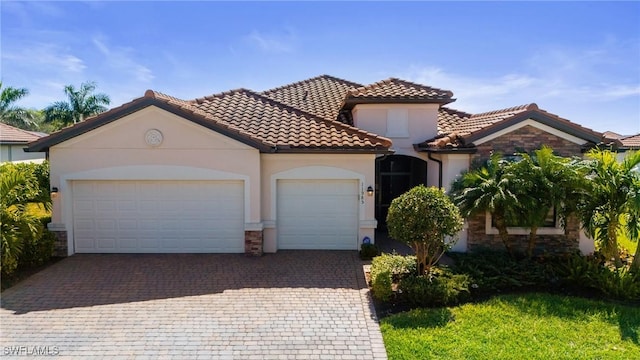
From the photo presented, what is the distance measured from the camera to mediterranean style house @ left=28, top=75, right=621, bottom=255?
1218cm

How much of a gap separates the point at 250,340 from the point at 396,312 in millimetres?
3349

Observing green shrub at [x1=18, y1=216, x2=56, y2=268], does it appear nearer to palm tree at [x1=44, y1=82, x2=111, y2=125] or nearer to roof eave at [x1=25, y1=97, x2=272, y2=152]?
roof eave at [x1=25, y1=97, x2=272, y2=152]

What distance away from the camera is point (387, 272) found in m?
9.07

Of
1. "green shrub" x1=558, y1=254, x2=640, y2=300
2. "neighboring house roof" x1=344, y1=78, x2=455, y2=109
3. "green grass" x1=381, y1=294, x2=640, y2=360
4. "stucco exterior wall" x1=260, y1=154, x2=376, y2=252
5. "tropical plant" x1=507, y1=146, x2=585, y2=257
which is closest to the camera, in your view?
"green grass" x1=381, y1=294, x2=640, y2=360

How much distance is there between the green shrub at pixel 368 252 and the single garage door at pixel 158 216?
4050 millimetres

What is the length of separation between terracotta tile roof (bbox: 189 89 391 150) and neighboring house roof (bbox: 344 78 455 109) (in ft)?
6.45

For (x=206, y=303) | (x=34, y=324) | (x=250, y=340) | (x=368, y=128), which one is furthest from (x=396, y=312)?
(x=368, y=128)

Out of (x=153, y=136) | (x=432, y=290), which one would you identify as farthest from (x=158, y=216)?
(x=432, y=290)

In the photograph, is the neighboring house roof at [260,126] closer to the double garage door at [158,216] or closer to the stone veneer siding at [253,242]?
the double garage door at [158,216]

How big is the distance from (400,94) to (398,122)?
3.75 ft

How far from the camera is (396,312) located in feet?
28.2

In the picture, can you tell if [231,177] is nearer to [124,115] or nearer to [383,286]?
[124,115]

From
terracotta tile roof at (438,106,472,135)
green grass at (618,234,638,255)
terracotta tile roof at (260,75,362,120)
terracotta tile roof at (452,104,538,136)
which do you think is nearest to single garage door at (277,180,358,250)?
terracotta tile roof at (452,104,538,136)

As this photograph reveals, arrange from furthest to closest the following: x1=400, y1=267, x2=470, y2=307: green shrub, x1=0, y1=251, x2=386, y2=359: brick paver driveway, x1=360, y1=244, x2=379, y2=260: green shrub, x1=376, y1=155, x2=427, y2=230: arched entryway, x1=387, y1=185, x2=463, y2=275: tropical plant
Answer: x1=376, y1=155, x2=427, y2=230: arched entryway
x1=360, y1=244, x2=379, y2=260: green shrub
x1=387, y1=185, x2=463, y2=275: tropical plant
x1=400, y1=267, x2=470, y2=307: green shrub
x1=0, y1=251, x2=386, y2=359: brick paver driveway
